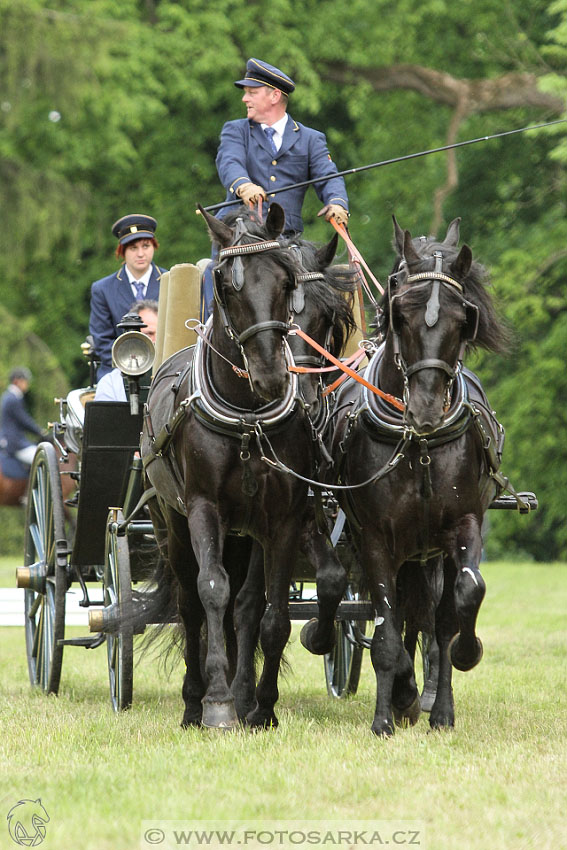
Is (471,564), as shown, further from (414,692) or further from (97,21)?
(97,21)

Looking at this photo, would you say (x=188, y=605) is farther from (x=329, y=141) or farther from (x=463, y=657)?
(x=329, y=141)

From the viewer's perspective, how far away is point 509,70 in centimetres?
2202

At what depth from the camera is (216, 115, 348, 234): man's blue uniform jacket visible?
7199 mm

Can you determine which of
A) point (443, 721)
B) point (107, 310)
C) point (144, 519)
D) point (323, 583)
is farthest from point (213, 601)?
point (107, 310)

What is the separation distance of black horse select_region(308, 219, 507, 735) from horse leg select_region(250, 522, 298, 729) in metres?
0.33

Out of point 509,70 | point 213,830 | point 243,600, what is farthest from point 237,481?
point 509,70

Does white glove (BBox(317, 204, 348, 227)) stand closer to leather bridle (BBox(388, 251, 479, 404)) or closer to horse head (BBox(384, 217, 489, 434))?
horse head (BBox(384, 217, 489, 434))

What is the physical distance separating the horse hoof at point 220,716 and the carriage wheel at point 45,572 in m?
2.00

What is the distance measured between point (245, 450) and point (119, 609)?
4.91ft

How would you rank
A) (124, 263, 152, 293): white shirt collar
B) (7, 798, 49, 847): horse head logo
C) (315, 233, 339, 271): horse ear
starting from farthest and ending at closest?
(124, 263, 152, 293): white shirt collar < (315, 233, 339, 271): horse ear < (7, 798, 49, 847): horse head logo

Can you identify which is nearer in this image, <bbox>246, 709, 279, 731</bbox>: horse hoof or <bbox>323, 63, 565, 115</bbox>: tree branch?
<bbox>246, 709, 279, 731</bbox>: horse hoof

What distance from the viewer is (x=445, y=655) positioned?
20.0ft

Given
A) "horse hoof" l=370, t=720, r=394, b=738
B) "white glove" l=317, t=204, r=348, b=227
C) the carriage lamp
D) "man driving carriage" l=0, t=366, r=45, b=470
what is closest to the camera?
"horse hoof" l=370, t=720, r=394, b=738

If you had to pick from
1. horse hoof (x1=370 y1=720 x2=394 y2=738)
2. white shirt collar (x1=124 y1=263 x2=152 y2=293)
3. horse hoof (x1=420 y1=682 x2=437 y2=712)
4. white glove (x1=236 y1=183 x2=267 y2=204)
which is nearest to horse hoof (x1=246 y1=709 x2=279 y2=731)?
horse hoof (x1=370 y1=720 x2=394 y2=738)
